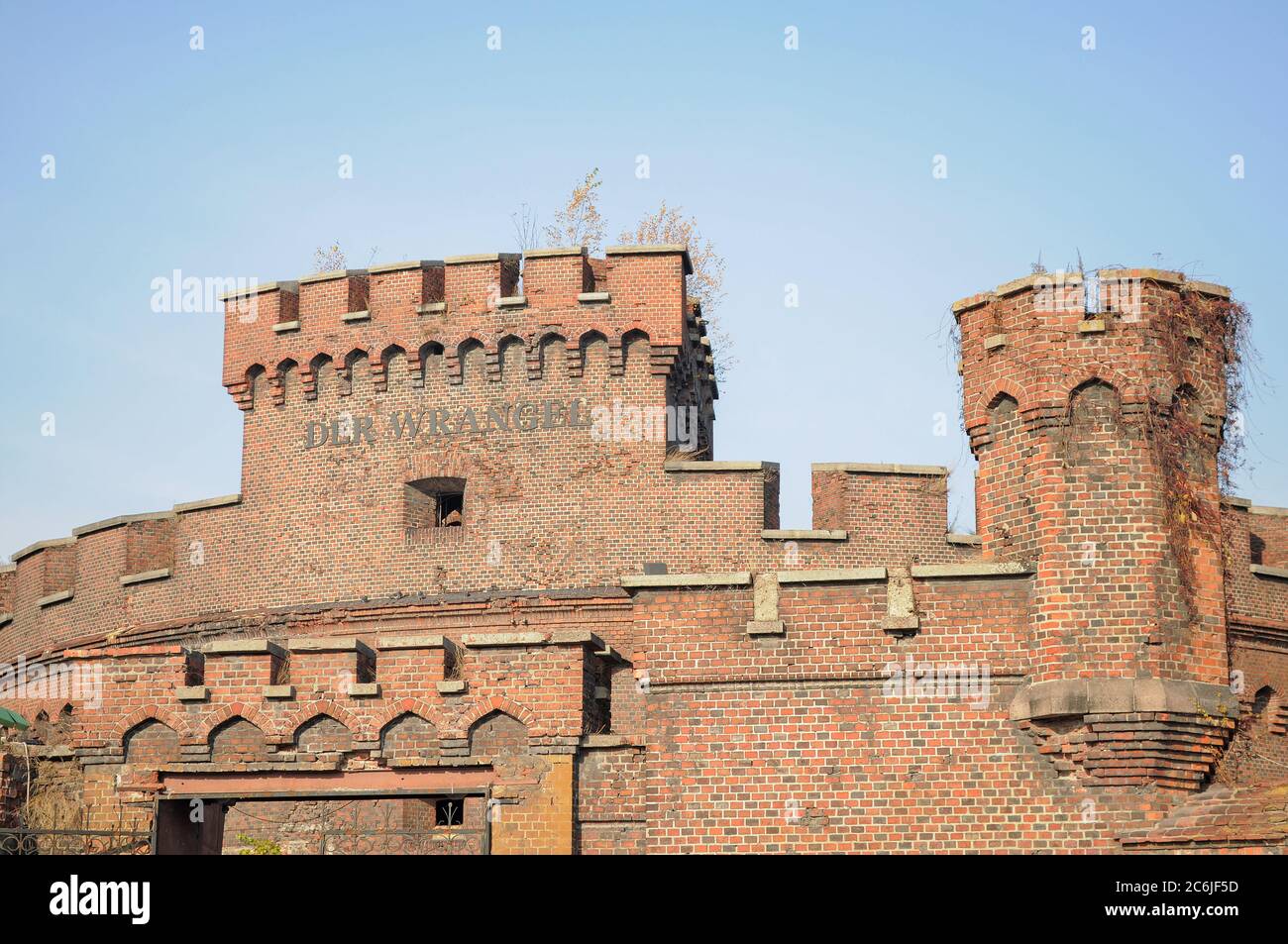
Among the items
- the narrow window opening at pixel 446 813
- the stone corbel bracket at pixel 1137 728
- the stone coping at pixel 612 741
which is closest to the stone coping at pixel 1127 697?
the stone corbel bracket at pixel 1137 728

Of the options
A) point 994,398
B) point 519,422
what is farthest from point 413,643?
point 519,422

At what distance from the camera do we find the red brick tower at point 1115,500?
14.6 metres

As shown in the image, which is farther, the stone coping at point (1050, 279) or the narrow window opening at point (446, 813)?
the narrow window opening at point (446, 813)

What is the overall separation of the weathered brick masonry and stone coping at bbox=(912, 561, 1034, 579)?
0.03m

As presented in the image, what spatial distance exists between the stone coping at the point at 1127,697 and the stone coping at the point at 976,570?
106 centimetres

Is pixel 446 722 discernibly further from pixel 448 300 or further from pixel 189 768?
pixel 448 300

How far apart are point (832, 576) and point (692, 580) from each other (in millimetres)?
1360

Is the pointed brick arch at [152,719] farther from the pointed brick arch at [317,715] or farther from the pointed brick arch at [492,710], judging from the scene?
the pointed brick arch at [492,710]

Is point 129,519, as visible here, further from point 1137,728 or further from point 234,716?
point 1137,728

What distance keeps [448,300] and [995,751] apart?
14277 millimetres

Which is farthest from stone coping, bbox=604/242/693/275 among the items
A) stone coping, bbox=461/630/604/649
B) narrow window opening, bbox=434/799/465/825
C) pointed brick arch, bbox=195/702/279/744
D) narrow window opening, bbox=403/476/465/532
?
pointed brick arch, bbox=195/702/279/744

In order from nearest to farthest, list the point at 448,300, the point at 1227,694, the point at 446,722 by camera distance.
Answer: the point at 1227,694 → the point at 446,722 → the point at 448,300

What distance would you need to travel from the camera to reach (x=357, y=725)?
17578 mm
